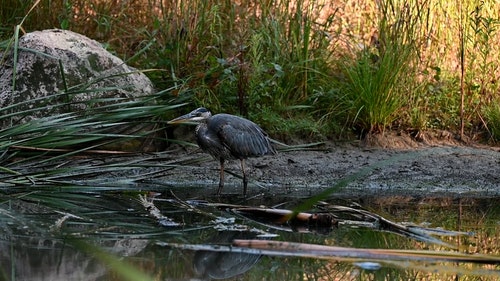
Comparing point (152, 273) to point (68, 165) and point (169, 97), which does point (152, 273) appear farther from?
point (169, 97)

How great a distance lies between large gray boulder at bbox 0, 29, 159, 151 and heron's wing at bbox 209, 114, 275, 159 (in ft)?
3.54

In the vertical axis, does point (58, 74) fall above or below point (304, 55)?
below

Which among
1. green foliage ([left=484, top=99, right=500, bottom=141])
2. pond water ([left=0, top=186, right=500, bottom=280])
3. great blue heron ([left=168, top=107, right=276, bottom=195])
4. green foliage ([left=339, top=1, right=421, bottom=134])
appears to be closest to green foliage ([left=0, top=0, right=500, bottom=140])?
green foliage ([left=339, top=1, right=421, bottom=134])

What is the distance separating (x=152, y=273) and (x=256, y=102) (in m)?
4.34

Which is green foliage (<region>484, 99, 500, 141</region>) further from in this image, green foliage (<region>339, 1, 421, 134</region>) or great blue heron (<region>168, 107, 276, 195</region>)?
great blue heron (<region>168, 107, 276, 195</region>)

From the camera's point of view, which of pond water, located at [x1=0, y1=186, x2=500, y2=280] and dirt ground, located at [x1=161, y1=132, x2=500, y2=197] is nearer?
pond water, located at [x1=0, y1=186, x2=500, y2=280]

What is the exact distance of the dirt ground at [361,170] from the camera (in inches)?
292

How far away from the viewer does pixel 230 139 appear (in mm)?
6969

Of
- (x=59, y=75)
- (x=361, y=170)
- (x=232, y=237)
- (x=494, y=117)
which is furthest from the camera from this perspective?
(x=494, y=117)

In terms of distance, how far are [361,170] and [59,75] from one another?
2.73 metres

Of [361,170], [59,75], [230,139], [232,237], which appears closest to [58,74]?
[59,75]

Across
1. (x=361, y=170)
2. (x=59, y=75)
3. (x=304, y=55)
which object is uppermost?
(x=304, y=55)

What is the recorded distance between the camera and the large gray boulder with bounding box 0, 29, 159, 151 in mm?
7855

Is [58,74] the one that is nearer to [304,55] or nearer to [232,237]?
[304,55]
